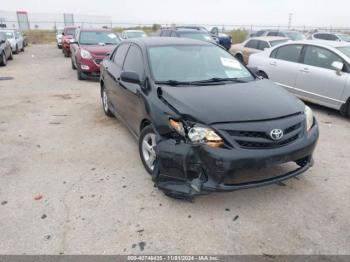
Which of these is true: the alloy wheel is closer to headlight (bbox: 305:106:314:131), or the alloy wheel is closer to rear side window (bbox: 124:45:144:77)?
rear side window (bbox: 124:45:144:77)

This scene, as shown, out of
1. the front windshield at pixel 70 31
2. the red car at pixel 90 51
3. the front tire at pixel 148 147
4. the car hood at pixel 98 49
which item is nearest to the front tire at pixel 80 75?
the red car at pixel 90 51

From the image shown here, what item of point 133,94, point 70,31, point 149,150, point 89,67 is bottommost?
point 89,67

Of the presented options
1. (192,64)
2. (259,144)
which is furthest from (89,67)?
(259,144)

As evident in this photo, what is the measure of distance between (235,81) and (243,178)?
154cm

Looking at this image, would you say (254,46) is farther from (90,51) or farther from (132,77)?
(132,77)

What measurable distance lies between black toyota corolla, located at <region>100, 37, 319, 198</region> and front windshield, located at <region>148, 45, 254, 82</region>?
14 mm

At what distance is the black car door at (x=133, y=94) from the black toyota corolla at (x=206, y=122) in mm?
13

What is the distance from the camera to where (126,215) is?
3.24 metres

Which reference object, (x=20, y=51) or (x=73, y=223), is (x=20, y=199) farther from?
(x=20, y=51)

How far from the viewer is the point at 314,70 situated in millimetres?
6848

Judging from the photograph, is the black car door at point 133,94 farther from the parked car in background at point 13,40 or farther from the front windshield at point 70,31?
the front windshield at point 70,31

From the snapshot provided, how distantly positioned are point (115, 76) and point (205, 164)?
2.81 metres

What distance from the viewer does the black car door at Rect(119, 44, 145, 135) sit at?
4137 mm

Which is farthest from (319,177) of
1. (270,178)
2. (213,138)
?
(213,138)
